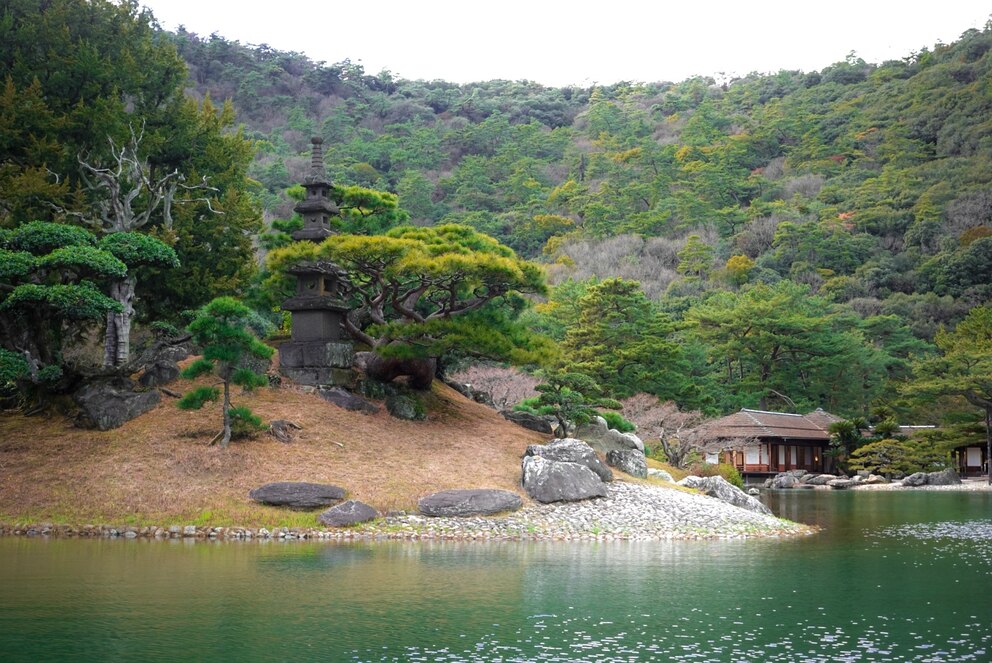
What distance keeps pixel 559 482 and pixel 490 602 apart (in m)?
8.43

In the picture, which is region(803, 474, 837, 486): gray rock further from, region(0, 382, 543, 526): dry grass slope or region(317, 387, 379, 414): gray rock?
region(317, 387, 379, 414): gray rock

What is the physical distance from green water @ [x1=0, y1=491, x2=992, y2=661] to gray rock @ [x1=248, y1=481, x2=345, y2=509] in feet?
5.22

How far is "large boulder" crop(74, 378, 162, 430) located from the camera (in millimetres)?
21656

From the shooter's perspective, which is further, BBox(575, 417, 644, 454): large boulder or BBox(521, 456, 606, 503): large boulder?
BBox(575, 417, 644, 454): large boulder

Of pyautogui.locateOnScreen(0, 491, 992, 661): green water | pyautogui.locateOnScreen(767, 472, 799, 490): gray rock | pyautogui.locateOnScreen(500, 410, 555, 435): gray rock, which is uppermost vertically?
pyautogui.locateOnScreen(500, 410, 555, 435): gray rock

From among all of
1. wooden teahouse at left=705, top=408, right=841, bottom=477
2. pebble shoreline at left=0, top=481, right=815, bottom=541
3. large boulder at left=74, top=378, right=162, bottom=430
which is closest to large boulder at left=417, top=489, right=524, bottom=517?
pebble shoreline at left=0, top=481, right=815, bottom=541

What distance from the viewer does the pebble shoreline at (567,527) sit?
1809cm

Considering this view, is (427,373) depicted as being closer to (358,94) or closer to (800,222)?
(800,222)

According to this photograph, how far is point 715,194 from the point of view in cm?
7219

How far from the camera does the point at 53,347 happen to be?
81.6 feet

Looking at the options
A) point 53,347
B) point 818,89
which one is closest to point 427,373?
point 53,347

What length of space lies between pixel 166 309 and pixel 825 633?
21.0m

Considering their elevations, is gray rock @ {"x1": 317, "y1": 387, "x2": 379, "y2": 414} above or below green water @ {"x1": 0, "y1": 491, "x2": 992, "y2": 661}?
above

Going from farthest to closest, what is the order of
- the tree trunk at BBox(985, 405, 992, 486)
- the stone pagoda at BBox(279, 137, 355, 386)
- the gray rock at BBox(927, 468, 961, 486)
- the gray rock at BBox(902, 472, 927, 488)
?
the gray rock at BBox(902, 472, 927, 488) → the gray rock at BBox(927, 468, 961, 486) → the tree trunk at BBox(985, 405, 992, 486) → the stone pagoda at BBox(279, 137, 355, 386)
